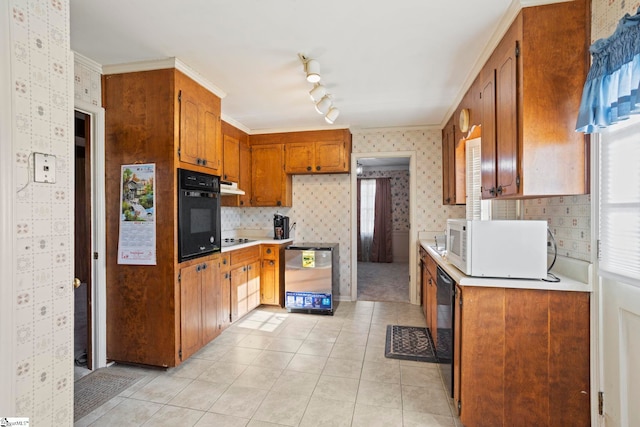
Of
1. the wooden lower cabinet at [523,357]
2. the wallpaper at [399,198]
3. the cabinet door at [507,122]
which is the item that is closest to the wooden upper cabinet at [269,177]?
the cabinet door at [507,122]

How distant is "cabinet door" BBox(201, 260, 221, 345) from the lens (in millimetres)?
2769

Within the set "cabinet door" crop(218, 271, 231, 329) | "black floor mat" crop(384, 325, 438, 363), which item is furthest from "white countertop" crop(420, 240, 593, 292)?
"cabinet door" crop(218, 271, 231, 329)

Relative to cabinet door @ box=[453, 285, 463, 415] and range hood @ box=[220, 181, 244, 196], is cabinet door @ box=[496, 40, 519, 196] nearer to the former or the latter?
cabinet door @ box=[453, 285, 463, 415]

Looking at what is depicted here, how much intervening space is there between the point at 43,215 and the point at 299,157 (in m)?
3.22

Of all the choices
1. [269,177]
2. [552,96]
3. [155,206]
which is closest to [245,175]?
[269,177]

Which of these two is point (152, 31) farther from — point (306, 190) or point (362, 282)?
point (362, 282)

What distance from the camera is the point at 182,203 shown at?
8.05ft

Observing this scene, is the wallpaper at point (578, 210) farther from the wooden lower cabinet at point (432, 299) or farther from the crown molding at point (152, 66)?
the crown molding at point (152, 66)

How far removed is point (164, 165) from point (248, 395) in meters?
1.84

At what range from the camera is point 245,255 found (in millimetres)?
3660

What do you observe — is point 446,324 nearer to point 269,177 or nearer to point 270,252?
point 270,252

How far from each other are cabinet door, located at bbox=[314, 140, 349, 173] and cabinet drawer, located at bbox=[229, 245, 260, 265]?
138cm

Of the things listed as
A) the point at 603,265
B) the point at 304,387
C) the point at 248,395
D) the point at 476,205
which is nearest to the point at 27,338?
the point at 248,395

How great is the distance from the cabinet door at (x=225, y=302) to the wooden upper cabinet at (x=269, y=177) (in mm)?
1425
